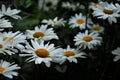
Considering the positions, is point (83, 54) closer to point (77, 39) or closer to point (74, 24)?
point (77, 39)

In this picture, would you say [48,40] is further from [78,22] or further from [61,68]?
[78,22]

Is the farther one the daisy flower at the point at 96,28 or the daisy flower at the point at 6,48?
the daisy flower at the point at 96,28

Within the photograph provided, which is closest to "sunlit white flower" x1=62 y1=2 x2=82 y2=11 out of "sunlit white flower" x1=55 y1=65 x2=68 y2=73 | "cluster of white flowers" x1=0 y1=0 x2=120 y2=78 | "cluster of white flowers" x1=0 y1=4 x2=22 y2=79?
"cluster of white flowers" x1=0 y1=0 x2=120 y2=78

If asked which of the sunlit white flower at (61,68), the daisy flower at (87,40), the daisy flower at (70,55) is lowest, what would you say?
the sunlit white flower at (61,68)

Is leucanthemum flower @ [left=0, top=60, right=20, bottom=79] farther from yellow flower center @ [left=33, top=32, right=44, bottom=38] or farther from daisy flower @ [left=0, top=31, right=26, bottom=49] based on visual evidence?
yellow flower center @ [left=33, top=32, right=44, bottom=38]

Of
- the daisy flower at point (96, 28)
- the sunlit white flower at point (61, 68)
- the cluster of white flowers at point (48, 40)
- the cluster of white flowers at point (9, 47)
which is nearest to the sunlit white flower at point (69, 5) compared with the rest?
the cluster of white flowers at point (48, 40)

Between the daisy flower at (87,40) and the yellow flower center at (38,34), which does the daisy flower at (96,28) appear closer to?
the daisy flower at (87,40)

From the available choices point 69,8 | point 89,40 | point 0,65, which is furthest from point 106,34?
point 0,65

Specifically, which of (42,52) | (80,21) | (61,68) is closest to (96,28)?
(80,21)

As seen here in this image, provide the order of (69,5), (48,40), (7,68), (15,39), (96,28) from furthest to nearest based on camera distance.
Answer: (69,5), (96,28), (48,40), (15,39), (7,68)
